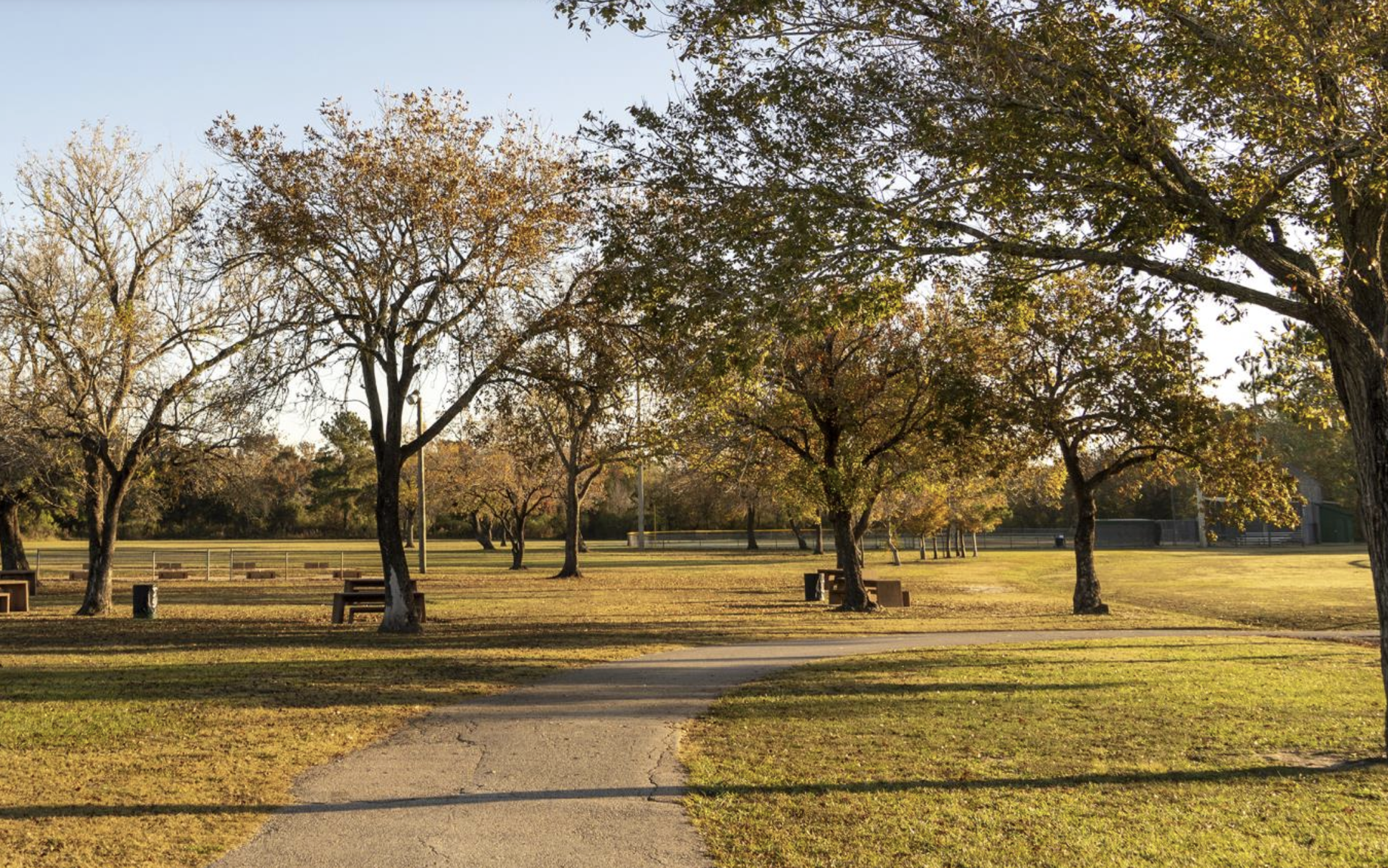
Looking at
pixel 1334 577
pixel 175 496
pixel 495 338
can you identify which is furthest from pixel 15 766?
pixel 1334 577

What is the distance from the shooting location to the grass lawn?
7340 mm

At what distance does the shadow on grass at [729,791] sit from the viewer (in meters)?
7.19

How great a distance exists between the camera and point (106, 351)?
888 inches

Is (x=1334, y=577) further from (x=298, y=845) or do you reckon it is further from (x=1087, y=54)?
(x=298, y=845)

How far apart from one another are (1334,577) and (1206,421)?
24.0 meters

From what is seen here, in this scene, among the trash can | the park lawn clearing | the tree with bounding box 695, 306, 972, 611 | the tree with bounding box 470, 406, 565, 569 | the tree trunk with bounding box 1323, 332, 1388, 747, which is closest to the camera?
the park lawn clearing

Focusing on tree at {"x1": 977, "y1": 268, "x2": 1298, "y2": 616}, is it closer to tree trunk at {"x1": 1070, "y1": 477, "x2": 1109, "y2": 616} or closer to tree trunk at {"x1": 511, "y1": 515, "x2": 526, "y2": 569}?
tree trunk at {"x1": 1070, "y1": 477, "x2": 1109, "y2": 616}

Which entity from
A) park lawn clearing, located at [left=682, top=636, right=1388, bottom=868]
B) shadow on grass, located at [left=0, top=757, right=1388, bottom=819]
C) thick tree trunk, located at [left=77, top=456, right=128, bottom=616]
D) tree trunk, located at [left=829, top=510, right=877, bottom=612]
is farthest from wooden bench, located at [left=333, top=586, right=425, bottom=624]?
shadow on grass, located at [left=0, top=757, right=1388, bottom=819]

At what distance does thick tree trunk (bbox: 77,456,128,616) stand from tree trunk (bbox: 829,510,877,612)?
15.4 m

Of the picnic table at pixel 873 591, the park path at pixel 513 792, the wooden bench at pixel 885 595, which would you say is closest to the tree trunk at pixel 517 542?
the picnic table at pixel 873 591

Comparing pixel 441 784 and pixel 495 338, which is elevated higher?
pixel 495 338

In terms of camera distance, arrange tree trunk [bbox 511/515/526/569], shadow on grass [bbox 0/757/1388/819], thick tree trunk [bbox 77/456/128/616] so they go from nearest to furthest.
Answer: shadow on grass [bbox 0/757/1388/819] → thick tree trunk [bbox 77/456/128/616] → tree trunk [bbox 511/515/526/569]

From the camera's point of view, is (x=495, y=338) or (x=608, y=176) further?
(x=495, y=338)

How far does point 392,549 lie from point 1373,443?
1566 cm
